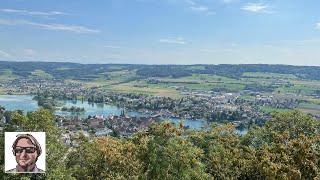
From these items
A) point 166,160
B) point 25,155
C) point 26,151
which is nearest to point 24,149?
point 26,151

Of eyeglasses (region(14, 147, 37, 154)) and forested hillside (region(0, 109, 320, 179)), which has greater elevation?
eyeglasses (region(14, 147, 37, 154))

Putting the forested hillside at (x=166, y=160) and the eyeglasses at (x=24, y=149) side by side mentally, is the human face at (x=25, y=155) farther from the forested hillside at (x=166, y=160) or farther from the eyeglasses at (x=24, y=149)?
the forested hillside at (x=166, y=160)

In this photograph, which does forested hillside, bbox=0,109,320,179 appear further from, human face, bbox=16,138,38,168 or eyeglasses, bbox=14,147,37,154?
eyeglasses, bbox=14,147,37,154

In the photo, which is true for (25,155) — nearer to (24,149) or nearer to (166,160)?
(24,149)

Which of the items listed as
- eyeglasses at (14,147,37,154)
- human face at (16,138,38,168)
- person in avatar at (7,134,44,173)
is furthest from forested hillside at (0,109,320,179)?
eyeglasses at (14,147,37,154)

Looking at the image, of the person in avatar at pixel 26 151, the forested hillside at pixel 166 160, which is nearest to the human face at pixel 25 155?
the person in avatar at pixel 26 151

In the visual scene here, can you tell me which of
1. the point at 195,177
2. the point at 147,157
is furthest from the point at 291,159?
the point at 147,157

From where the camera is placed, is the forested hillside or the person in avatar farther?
the forested hillside

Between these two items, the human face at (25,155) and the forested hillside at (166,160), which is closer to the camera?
the human face at (25,155)
